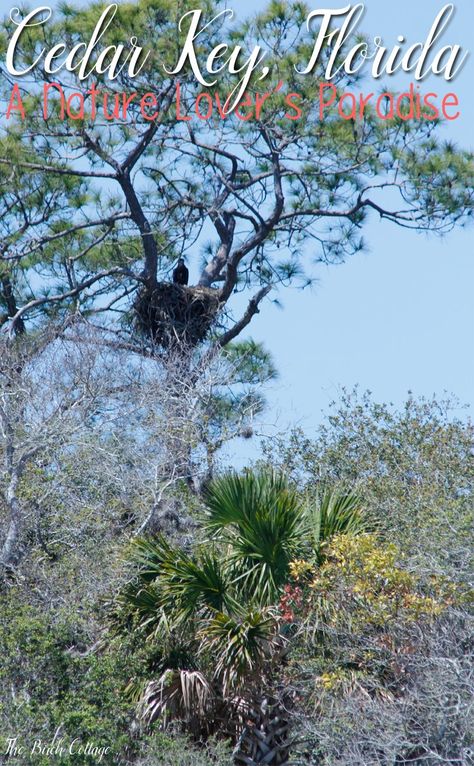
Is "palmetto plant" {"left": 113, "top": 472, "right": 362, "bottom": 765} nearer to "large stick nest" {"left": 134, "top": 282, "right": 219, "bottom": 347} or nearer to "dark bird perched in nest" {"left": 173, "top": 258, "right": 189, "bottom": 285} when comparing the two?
"large stick nest" {"left": 134, "top": 282, "right": 219, "bottom": 347}

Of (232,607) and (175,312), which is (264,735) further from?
(175,312)

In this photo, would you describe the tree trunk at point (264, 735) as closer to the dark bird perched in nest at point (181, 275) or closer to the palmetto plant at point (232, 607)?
the palmetto plant at point (232, 607)

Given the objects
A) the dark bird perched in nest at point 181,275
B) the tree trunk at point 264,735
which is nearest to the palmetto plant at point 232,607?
the tree trunk at point 264,735

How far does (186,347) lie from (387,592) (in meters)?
7.07

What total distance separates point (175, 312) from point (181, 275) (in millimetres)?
674

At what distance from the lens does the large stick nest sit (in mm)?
17078

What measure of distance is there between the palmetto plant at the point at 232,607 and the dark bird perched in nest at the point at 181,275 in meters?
6.43

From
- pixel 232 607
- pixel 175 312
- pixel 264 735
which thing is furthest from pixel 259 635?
pixel 175 312

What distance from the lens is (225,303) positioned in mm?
18078

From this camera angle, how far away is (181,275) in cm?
1772

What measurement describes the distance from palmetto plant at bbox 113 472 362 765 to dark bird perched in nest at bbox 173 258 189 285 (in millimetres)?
6430

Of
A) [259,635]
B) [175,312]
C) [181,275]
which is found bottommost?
[259,635]

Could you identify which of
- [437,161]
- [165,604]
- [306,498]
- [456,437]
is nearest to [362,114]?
[437,161]

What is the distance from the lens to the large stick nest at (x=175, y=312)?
56.0ft
